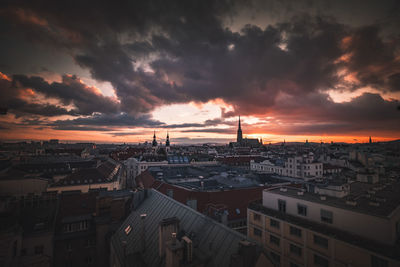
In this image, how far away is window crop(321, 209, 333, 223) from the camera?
26453 mm

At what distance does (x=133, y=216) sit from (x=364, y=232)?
2879 centimetres

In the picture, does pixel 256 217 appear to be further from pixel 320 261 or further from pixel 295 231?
pixel 320 261

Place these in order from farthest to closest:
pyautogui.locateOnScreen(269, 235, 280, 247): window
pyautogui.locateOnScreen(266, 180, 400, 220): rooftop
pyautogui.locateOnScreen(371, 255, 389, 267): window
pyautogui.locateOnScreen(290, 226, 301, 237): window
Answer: pyautogui.locateOnScreen(269, 235, 280, 247): window < pyautogui.locateOnScreen(290, 226, 301, 237): window < pyautogui.locateOnScreen(266, 180, 400, 220): rooftop < pyautogui.locateOnScreen(371, 255, 389, 267): window

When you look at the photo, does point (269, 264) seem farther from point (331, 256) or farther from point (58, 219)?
point (58, 219)

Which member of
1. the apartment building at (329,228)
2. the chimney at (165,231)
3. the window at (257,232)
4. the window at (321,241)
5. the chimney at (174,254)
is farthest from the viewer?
the window at (257,232)

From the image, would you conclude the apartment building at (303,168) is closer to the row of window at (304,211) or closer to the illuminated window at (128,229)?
the row of window at (304,211)

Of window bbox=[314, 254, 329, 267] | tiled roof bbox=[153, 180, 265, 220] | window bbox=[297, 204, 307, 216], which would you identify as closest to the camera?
window bbox=[314, 254, 329, 267]

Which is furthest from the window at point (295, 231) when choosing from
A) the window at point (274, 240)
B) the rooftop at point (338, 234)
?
the window at point (274, 240)

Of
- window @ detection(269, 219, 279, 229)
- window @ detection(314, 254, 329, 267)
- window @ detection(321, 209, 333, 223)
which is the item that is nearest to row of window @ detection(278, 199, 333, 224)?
window @ detection(321, 209, 333, 223)

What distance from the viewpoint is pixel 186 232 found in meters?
19.7

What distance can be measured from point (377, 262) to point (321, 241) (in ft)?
18.4

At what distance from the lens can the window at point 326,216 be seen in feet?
86.8

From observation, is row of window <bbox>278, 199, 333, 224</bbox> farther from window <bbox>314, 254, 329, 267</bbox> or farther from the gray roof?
the gray roof

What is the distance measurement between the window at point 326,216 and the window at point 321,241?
9.80 feet
